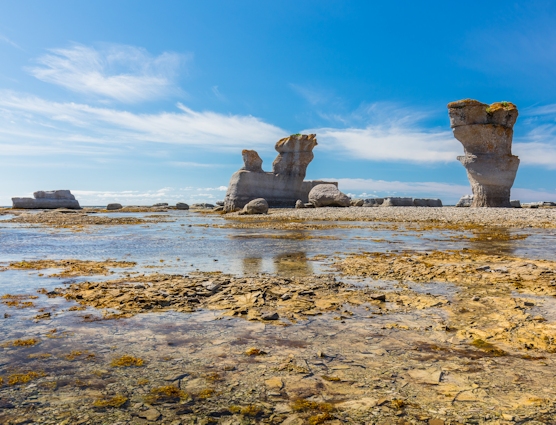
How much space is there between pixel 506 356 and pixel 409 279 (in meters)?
3.05

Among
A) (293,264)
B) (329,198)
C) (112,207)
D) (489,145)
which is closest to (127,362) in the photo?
(293,264)

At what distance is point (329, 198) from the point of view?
107 feet

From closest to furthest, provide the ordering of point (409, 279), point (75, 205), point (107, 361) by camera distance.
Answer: point (107, 361) < point (409, 279) < point (75, 205)

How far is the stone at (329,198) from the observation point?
32.5 m

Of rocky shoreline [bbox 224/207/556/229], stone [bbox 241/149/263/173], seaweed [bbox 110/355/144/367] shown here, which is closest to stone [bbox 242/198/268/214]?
rocky shoreline [bbox 224/207/556/229]

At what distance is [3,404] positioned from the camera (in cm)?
245

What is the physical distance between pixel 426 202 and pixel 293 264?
105 feet

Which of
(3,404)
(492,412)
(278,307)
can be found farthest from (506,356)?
(3,404)

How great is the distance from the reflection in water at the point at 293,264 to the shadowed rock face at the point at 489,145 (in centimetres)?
2226

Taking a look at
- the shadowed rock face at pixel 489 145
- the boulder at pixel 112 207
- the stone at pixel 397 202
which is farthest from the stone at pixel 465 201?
the boulder at pixel 112 207

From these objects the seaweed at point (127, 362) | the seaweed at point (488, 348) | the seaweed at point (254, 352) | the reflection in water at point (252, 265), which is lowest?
the seaweed at point (127, 362)

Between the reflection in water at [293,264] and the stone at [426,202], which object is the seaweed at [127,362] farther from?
the stone at [426,202]

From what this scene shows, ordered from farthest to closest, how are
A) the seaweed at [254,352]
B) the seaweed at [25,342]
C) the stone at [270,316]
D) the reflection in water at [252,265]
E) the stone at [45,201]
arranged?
the stone at [45,201] < the reflection in water at [252,265] < the stone at [270,316] < the seaweed at [25,342] < the seaweed at [254,352]

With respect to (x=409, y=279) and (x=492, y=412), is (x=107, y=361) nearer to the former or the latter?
(x=492, y=412)
